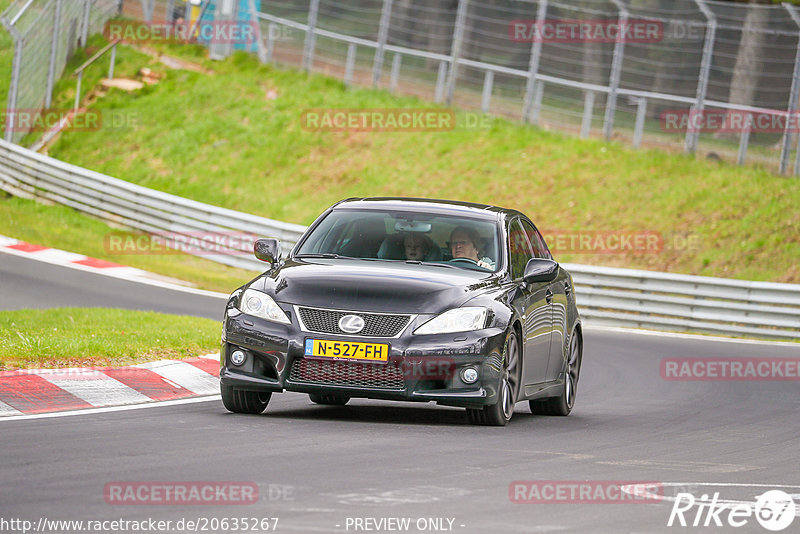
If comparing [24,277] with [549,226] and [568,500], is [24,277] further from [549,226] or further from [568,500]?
[568,500]

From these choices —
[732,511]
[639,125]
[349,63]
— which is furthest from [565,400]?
[349,63]

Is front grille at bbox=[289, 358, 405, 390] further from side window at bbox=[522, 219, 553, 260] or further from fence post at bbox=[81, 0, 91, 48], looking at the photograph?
fence post at bbox=[81, 0, 91, 48]

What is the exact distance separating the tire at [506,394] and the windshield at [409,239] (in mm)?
784

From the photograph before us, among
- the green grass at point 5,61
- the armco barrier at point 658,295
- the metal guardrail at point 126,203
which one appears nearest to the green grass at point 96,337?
the armco barrier at point 658,295

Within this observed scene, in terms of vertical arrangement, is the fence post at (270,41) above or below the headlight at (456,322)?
above

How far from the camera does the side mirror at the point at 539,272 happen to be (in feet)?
33.6

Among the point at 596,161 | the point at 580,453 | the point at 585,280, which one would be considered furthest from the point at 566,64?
the point at 580,453

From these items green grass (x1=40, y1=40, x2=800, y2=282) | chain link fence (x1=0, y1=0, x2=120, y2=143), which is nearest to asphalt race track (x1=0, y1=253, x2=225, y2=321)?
green grass (x1=40, y1=40, x2=800, y2=282)

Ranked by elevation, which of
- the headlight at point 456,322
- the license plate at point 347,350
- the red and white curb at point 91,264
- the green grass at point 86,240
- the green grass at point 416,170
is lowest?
the green grass at point 86,240

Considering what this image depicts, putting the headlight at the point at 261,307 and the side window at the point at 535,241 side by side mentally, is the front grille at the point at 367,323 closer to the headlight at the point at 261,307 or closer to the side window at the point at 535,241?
the headlight at the point at 261,307

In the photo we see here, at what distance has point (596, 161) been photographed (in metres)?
30.3

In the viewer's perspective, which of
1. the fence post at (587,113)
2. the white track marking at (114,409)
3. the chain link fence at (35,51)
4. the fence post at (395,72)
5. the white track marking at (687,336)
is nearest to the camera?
the white track marking at (114,409)

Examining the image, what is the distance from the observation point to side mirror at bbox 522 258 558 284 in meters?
10.2

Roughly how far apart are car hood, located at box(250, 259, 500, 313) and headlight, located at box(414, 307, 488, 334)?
2.2 inches
